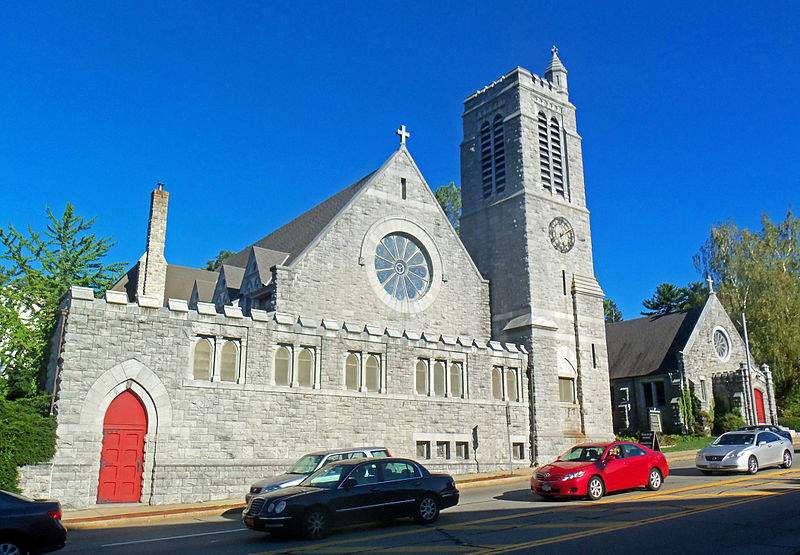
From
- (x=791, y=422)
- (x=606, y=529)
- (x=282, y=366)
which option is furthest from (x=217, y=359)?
(x=791, y=422)

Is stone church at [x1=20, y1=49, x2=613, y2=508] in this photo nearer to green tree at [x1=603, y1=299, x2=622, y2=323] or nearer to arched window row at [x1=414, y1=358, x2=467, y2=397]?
arched window row at [x1=414, y1=358, x2=467, y2=397]

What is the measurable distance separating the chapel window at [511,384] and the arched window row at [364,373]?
676cm

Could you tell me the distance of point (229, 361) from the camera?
71.8ft

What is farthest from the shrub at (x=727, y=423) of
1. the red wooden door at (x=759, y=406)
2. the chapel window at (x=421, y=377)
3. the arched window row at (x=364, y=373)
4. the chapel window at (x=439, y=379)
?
the arched window row at (x=364, y=373)

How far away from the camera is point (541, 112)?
36.2 meters

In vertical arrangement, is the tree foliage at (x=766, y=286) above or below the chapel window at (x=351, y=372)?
above

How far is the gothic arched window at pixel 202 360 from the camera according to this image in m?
21.2

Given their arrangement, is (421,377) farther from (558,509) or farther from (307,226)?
(558,509)

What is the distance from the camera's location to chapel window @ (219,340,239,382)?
21.7m

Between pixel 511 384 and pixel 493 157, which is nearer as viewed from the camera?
pixel 511 384

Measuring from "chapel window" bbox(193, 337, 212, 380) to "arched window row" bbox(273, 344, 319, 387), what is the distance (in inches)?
91.5

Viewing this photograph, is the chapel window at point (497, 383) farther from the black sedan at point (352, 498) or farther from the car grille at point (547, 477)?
the black sedan at point (352, 498)

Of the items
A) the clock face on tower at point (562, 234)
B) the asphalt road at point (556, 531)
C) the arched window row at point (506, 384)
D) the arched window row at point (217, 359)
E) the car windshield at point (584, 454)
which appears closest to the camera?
the asphalt road at point (556, 531)

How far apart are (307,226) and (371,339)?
379 inches
